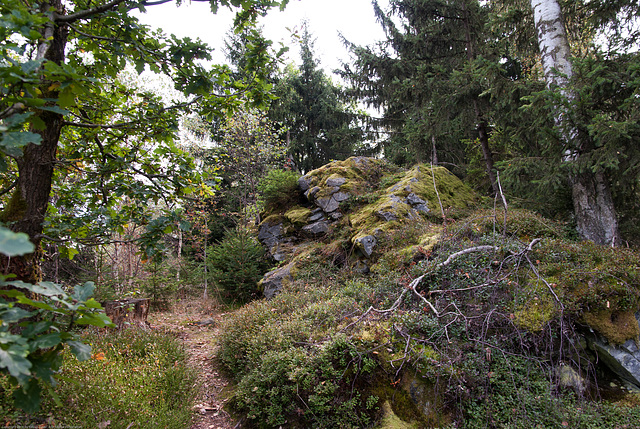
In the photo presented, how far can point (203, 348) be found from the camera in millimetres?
6000

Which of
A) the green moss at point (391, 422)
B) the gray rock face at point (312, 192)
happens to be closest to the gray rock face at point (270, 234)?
the gray rock face at point (312, 192)

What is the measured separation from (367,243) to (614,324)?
390cm

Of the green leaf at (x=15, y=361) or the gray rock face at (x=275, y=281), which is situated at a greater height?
the green leaf at (x=15, y=361)

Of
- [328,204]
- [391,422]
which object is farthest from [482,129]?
[391,422]

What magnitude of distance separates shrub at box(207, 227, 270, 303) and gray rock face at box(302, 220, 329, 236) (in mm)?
1718

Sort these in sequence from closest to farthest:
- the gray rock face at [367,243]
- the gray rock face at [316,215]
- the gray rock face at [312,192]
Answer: the gray rock face at [367,243]
the gray rock face at [316,215]
the gray rock face at [312,192]

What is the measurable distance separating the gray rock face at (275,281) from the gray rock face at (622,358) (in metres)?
5.44

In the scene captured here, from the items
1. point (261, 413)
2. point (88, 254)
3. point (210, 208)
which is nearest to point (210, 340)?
point (261, 413)

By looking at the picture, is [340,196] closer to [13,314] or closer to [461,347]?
[461,347]

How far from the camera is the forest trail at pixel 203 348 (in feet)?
12.8

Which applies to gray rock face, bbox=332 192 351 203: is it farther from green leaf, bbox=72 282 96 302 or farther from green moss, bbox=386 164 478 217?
green leaf, bbox=72 282 96 302

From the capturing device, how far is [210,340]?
6.33 m

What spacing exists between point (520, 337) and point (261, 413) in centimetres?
305

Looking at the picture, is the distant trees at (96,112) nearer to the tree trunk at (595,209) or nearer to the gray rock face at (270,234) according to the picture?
the tree trunk at (595,209)
